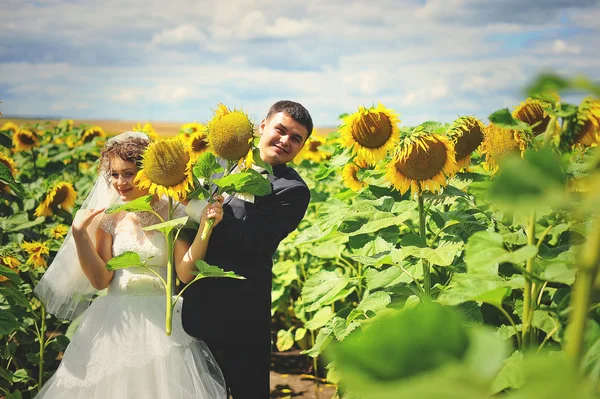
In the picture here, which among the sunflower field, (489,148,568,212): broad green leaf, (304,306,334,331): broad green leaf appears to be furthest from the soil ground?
(489,148,568,212): broad green leaf

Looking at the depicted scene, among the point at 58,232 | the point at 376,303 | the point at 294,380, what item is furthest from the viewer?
the point at 294,380

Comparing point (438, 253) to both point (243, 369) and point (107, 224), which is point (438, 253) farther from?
point (107, 224)

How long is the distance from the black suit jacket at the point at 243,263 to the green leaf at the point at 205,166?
19.1 inches

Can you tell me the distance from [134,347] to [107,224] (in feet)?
1.70

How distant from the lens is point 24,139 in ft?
16.6

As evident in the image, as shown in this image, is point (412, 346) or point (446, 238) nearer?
point (412, 346)

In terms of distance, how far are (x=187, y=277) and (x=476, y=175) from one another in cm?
109

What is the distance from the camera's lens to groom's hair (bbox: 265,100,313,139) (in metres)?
2.34

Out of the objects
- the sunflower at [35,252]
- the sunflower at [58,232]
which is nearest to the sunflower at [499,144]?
the sunflower at [35,252]

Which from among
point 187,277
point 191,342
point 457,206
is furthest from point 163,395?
point 457,206

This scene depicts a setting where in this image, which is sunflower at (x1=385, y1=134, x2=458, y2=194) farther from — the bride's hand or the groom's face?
the bride's hand

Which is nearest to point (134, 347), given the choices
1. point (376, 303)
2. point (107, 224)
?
point (107, 224)

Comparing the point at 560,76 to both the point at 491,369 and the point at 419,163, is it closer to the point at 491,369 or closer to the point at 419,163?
the point at 491,369

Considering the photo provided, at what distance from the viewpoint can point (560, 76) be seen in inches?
24.3
